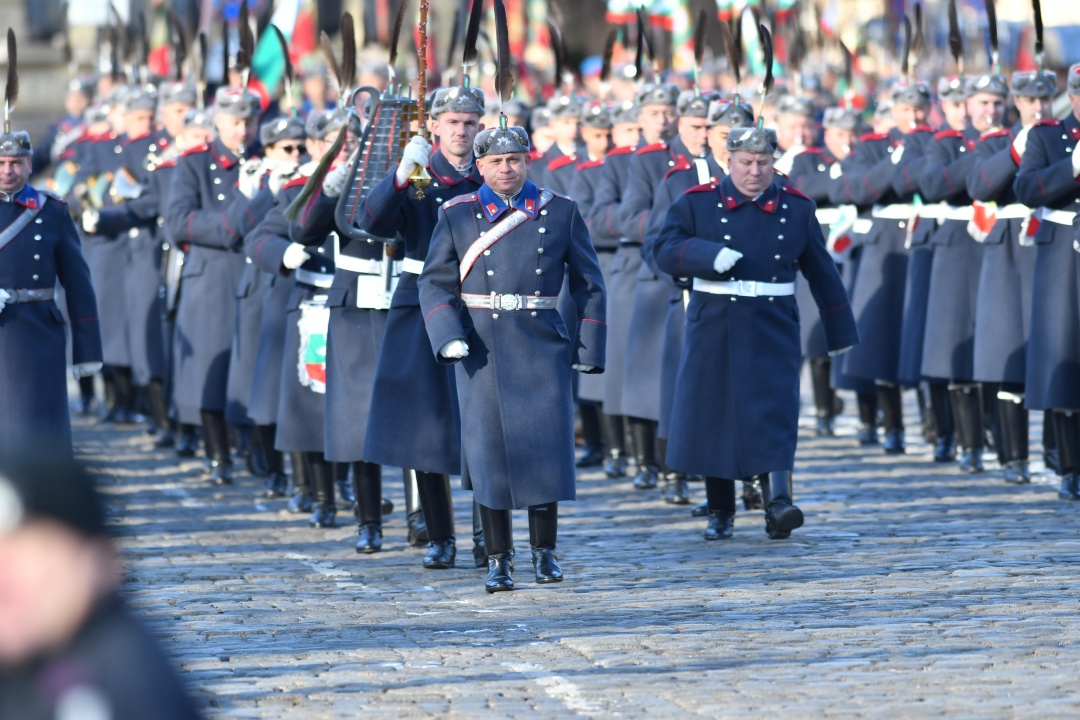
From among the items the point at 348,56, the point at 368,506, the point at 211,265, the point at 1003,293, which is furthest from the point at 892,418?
the point at 368,506

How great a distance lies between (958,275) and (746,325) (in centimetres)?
335

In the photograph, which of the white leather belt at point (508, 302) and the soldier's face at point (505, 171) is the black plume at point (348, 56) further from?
the white leather belt at point (508, 302)

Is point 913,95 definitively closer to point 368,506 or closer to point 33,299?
point 368,506

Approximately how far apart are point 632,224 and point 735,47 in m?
1.20

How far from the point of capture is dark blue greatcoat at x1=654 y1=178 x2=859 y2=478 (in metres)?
9.84

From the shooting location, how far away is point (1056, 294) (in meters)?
11.2

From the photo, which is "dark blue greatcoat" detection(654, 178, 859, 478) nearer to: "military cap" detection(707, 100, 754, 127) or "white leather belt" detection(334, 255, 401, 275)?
"military cap" detection(707, 100, 754, 127)

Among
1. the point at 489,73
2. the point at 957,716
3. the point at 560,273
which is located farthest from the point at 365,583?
the point at 489,73

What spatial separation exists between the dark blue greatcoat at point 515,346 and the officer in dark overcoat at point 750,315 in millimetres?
1212

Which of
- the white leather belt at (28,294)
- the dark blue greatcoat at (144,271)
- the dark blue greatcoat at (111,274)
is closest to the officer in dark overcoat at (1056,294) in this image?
the white leather belt at (28,294)

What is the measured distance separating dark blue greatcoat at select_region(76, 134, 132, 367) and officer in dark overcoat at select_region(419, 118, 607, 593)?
24.2 ft

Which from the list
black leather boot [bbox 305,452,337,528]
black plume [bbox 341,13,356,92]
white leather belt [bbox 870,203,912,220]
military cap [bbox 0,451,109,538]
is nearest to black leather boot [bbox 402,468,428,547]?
black leather boot [bbox 305,452,337,528]

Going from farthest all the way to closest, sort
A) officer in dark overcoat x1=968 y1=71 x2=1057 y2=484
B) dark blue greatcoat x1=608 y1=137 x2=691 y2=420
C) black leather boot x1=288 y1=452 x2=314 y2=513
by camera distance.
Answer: dark blue greatcoat x1=608 y1=137 x2=691 y2=420 → officer in dark overcoat x1=968 y1=71 x2=1057 y2=484 → black leather boot x1=288 y1=452 x2=314 y2=513

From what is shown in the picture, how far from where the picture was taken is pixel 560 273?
8812mm
